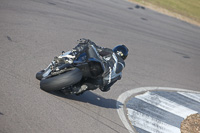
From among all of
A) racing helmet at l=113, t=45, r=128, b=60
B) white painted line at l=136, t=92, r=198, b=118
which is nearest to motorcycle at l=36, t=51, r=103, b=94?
racing helmet at l=113, t=45, r=128, b=60

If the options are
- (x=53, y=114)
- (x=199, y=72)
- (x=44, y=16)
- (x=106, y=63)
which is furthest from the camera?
(x=199, y=72)

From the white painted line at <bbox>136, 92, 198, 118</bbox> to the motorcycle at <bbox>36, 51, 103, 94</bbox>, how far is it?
224cm

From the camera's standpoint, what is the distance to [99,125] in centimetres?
520

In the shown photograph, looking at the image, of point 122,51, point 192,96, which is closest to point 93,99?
point 122,51

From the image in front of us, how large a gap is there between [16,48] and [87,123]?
3.16m

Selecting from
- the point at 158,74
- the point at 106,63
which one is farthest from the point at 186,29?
the point at 106,63

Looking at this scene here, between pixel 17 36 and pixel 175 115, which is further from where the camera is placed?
pixel 17 36

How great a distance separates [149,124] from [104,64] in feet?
4.95

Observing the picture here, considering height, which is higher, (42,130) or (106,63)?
(106,63)

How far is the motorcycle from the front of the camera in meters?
5.26

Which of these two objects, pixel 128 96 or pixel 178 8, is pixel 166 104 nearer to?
pixel 128 96

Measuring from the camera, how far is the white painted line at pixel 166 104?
721cm

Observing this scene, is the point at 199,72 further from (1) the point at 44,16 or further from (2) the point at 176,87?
(1) the point at 44,16

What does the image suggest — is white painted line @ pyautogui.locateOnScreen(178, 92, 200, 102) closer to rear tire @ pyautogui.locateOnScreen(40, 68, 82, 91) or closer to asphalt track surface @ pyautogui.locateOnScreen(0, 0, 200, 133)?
asphalt track surface @ pyautogui.locateOnScreen(0, 0, 200, 133)
